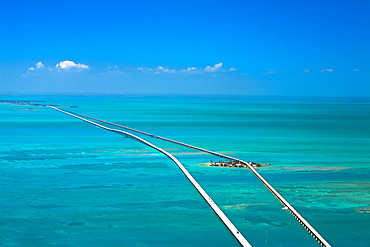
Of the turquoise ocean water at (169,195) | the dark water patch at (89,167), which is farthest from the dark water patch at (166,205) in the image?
the dark water patch at (89,167)

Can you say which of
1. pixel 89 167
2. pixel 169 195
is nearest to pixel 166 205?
pixel 169 195

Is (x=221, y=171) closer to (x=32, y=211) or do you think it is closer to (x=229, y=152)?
(x=229, y=152)

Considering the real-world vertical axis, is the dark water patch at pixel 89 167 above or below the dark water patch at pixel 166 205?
above

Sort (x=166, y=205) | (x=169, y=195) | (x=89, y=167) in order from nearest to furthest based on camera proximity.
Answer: (x=166, y=205) → (x=169, y=195) → (x=89, y=167)

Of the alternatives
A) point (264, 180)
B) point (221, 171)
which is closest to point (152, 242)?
point (264, 180)

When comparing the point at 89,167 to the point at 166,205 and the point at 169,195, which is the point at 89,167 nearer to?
the point at 169,195

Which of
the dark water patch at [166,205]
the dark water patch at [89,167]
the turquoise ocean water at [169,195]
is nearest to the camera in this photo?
the turquoise ocean water at [169,195]

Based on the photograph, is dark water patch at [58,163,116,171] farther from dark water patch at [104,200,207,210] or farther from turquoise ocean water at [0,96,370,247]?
dark water patch at [104,200,207,210]

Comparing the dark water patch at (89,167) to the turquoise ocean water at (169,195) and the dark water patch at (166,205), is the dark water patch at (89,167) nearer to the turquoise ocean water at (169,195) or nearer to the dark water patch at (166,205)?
the turquoise ocean water at (169,195)

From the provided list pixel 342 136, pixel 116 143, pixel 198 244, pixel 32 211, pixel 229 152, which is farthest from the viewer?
pixel 342 136

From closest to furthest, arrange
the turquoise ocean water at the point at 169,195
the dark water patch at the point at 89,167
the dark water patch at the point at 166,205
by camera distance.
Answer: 1. the turquoise ocean water at the point at 169,195
2. the dark water patch at the point at 166,205
3. the dark water patch at the point at 89,167

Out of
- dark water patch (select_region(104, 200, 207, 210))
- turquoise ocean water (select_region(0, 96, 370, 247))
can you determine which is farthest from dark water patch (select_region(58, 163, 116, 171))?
dark water patch (select_region(104, 200, 207, 210))
